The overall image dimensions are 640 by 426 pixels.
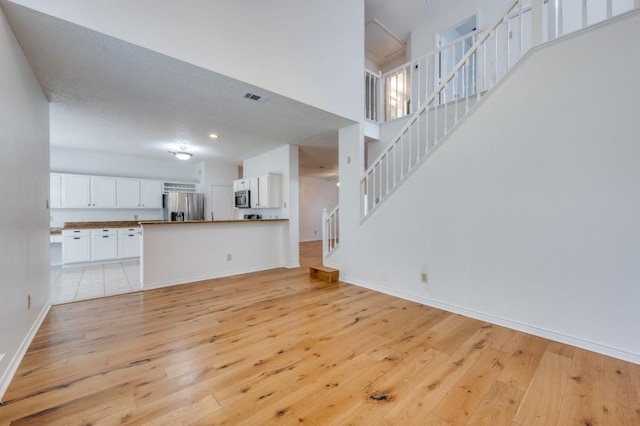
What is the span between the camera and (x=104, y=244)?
5.80m

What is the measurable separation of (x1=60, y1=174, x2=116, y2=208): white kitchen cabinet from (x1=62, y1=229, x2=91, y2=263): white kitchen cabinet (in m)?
0.69

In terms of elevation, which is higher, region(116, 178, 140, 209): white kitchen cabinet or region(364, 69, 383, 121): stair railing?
region(364, 69, 383, 121): stair railing

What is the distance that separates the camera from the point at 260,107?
3.44m

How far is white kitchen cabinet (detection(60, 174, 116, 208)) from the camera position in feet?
18.6

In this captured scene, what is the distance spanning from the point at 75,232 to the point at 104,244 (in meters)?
0.55

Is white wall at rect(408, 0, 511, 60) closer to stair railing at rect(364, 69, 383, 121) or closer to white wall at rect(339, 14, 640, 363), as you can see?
stair railing at rect(364, 69, 383, 121)

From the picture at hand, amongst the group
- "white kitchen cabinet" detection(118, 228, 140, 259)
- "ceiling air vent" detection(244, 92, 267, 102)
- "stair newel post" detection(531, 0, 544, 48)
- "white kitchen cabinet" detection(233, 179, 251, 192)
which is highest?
"stair newel post" detection(531, 0, 544, 48)

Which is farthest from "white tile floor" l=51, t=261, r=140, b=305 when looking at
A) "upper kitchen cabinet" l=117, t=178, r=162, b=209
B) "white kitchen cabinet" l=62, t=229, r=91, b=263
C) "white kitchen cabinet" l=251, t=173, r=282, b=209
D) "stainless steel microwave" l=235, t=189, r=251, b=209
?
"white kitchen cabinet" l=251, t=173, r=282, b=209

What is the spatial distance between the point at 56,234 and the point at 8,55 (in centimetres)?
499

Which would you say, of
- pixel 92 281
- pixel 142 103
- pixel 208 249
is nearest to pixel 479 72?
pixel 142 103

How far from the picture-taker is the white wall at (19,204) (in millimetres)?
1807

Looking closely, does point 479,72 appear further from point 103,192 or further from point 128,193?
point 103,192

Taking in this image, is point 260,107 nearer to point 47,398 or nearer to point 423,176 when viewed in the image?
point 423,176

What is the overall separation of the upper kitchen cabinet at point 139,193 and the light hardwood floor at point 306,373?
13.2ft
